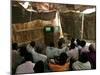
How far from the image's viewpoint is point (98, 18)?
2.75 metres

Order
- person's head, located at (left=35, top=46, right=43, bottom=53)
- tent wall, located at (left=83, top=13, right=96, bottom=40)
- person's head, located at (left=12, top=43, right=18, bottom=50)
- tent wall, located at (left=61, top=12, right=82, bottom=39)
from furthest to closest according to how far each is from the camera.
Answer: tent wall, located at (left=83, top=13, right=96, bottom=40) < tent wall, located at (left=61, top=12, right=82, bottom=39) < person's head, located at (left=35, top=46, right=43, bottom=53) < person's head, located at (left=12, top=43, right=18, bottom=50)

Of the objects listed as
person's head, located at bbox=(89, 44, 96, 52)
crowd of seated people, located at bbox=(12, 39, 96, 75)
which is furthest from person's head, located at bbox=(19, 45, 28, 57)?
person's head, located at bbox=(89, 44, 96, 52)

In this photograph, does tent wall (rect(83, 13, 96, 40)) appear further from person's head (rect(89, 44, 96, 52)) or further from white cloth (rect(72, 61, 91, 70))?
white cloth (rect(72, 61, 91, 70))

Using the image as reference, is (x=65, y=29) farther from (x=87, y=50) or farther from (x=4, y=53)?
(x=4, y=53)

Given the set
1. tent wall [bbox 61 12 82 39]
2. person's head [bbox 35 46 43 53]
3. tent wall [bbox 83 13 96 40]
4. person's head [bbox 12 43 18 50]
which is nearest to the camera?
person's head [bbox 12 43 18 50]

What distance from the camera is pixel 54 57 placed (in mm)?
2510

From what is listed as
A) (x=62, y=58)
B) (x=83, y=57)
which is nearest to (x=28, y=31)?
(x=62, y=58)

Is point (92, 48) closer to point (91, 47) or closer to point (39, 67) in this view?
point (91, 47)

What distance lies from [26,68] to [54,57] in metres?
0.35

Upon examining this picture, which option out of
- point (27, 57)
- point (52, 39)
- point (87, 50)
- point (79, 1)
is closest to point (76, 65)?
point (87, 50)

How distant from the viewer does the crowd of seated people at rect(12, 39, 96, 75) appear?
237cm

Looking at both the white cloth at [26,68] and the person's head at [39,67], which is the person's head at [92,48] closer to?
the person's head at [39,67]

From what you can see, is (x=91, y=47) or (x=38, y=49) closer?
(x=38, y=49)

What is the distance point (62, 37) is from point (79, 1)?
0.50 metres
